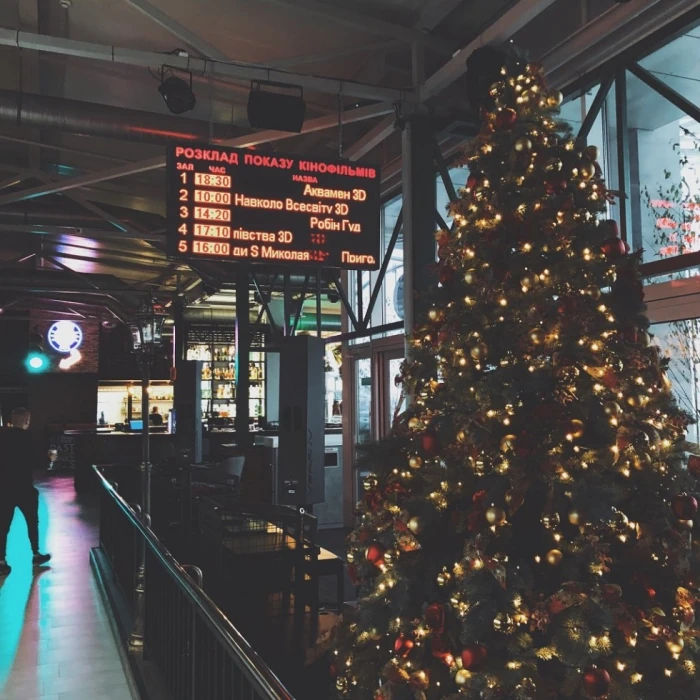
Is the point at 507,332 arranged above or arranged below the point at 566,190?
below

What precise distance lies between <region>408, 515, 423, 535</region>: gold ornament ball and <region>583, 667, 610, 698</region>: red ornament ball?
0.69 meters

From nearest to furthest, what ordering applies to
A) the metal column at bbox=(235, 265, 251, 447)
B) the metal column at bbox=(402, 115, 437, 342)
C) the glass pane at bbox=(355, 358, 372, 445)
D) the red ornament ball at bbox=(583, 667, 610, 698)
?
the red ornament ball at bbox=(583, 667, 610, 698) < the metal column at bbox=(402, 115, 437, 342) < the glass pane at bbox=(355, 358, 372, 445) < the metal column at bbox=(235, 265, 251, 447)

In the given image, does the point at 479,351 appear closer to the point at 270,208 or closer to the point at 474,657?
the point at 474,657

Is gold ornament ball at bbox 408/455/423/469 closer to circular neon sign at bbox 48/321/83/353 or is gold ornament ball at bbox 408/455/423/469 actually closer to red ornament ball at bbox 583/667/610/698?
red ornament ball at bbox 583/667/610/698

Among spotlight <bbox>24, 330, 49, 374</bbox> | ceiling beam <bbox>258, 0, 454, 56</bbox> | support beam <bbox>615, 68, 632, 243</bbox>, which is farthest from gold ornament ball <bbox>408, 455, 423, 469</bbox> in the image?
spotlight <bbox>24, 330, 49, 374</bbox>

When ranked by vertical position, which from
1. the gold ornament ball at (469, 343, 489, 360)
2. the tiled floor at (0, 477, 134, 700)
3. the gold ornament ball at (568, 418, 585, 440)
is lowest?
the tiled floor at (0, 477, 134, 700)

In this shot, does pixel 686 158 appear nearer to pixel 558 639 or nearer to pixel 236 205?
pixel 236 205

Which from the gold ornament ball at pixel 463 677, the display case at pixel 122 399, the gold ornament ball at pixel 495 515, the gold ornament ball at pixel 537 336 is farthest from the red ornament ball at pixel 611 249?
the display case at pixel 122 399

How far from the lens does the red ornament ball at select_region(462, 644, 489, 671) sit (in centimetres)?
223

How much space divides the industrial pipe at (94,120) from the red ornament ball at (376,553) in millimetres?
4571

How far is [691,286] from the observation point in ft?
14.7

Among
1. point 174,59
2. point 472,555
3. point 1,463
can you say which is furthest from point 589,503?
point 1,463

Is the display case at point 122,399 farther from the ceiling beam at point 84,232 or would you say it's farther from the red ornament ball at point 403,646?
the red ornament ball at point 403,646

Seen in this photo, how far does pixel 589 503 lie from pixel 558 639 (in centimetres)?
43
